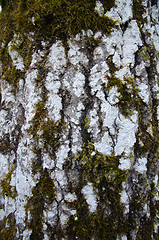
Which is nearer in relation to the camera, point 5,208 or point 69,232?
point 69,232

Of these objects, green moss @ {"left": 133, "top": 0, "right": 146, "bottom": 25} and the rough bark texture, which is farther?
green moss @ {"left": 133, "top": 0, "right": 146, "bottom": 25}

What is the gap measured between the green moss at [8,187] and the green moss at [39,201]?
179 mm

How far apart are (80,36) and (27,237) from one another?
4.95 feet

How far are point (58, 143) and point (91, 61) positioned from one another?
2.09 feet

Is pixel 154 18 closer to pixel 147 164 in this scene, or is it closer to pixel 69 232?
pixel 147 164

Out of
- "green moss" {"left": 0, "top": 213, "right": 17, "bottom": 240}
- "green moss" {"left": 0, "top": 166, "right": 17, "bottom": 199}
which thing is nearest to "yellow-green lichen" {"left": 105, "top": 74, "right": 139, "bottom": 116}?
"green moss" {"left": 0, "top": 166, "right": 17, "bottom": 199}

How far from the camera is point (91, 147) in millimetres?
1099

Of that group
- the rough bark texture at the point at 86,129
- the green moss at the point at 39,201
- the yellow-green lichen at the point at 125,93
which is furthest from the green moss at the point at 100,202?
the yellow-green lichen at the point at 125,93

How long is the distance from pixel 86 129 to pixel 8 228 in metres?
1.00

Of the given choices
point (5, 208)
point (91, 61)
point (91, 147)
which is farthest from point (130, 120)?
point (5, 208)

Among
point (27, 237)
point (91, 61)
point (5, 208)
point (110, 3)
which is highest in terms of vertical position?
point (110, 3)

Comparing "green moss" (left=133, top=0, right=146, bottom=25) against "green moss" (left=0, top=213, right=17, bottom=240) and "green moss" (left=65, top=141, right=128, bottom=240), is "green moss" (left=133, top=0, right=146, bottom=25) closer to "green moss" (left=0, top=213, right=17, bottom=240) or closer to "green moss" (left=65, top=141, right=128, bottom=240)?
"green moss" (left=65, top=141, right=128, bottom=240)

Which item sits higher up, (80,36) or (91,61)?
(80,36)

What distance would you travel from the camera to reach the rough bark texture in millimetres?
1085
